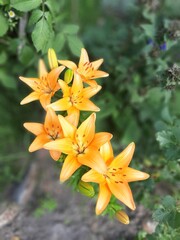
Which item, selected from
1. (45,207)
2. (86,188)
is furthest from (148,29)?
(45,207)

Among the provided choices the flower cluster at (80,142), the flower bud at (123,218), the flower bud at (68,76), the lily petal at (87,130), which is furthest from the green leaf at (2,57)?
the flower bud at (123,218)

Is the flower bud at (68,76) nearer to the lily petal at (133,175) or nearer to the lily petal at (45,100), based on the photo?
the lily petal at (45,100)

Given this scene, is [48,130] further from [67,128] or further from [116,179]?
[116,179]

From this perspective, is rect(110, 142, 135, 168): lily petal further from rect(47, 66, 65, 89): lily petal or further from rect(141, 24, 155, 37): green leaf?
rect(141, 24, 155, 37): green leaf

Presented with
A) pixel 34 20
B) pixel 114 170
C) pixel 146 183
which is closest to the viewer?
pixel 114 170

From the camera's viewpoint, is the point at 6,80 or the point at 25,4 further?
the point at 6,80

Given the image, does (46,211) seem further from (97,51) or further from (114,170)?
(97,51)

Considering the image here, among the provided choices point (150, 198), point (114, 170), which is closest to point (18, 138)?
point (150, 198)
